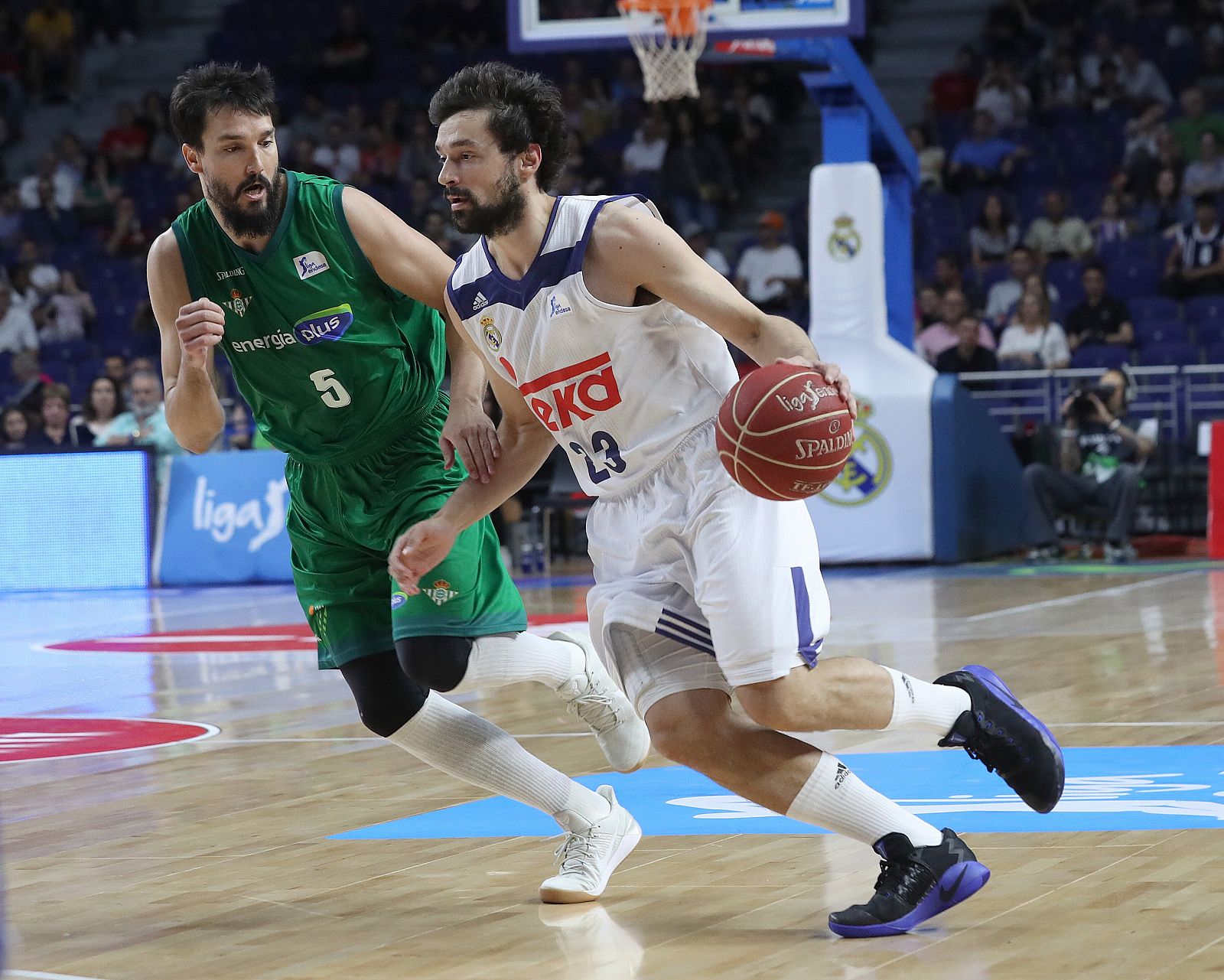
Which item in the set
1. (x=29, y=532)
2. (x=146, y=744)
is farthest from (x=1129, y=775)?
(x=29, y=532)

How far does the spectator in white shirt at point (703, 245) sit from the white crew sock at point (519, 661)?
12.6 metres

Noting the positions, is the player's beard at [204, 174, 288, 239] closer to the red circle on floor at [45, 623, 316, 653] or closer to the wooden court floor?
the wooden court floor

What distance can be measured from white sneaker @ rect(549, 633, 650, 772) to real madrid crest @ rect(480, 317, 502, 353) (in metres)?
1.05

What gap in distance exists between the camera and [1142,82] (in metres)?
18.0

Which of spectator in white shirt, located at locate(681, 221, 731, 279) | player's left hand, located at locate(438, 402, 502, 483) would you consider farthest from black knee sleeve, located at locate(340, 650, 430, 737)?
spectator in white shirt, located at locate(681, 221, 731, 279)

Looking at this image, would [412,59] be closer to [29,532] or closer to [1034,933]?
[29,532]

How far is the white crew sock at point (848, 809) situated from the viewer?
3.48 meters

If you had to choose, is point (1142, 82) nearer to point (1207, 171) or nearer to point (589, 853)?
point (1207, 171)

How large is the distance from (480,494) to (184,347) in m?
0.72

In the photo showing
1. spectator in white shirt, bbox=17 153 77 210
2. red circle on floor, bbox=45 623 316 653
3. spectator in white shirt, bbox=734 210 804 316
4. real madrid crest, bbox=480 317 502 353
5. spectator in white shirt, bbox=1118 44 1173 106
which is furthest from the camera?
spectator in white shirt, bbox=17 153 77 210

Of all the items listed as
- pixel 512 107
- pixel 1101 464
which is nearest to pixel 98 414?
pixel 1101 464

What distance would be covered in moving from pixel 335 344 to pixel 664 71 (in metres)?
7.69

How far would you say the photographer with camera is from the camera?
44.9 feet

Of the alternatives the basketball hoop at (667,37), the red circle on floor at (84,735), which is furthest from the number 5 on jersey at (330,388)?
the basketball hoop at (667,37)
